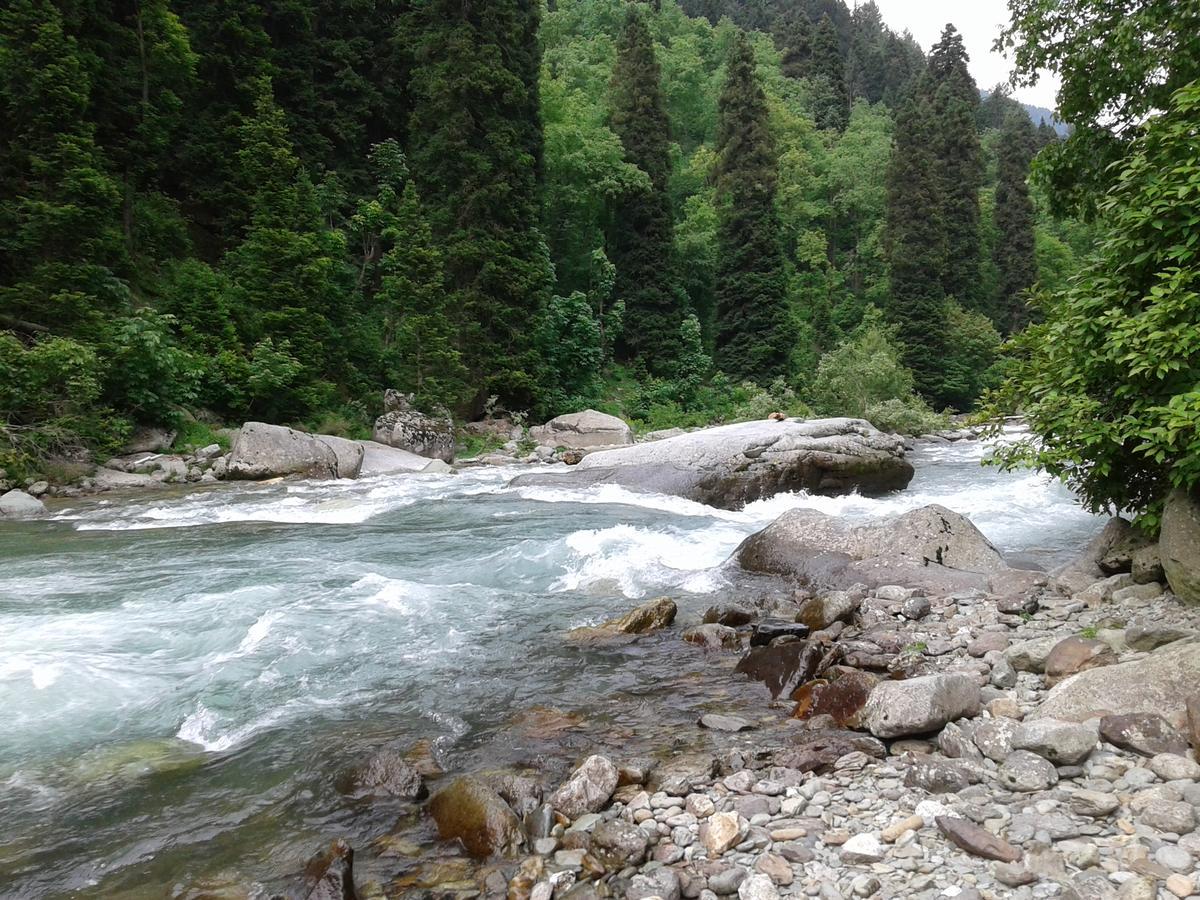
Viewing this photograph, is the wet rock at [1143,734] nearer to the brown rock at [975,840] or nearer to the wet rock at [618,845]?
the brown rock at [975,840]

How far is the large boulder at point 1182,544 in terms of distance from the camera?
5.84m

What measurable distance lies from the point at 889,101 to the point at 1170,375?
82337 millimetres

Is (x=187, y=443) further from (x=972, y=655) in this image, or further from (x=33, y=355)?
(x=972, y=655)

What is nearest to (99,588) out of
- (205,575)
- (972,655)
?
(205,575)

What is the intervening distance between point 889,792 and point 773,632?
2.97 m

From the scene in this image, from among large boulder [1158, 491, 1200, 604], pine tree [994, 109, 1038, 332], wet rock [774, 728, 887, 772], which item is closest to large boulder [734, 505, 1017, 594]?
large boulder [1158, 491, 1200, 604]

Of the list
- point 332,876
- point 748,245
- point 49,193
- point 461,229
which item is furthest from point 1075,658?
point 748,245

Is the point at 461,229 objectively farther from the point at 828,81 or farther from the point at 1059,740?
the point at 828,81

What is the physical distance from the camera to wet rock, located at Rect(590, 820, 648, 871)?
13.0ft

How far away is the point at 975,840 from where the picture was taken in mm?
3479

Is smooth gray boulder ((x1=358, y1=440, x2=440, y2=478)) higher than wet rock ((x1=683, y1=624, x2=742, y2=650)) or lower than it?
higher

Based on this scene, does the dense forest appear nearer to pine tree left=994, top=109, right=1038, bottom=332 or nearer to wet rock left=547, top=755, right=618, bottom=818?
pine tree left=994, top=109, right=1038, bottom=332

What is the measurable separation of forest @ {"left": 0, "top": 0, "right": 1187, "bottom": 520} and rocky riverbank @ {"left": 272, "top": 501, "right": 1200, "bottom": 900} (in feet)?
10.8

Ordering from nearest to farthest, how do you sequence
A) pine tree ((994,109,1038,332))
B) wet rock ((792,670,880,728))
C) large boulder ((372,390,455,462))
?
wet rock ((792,670,880,728))
large boulder ((372,390,455,462))
pine tree ((994,109,1038,332))
